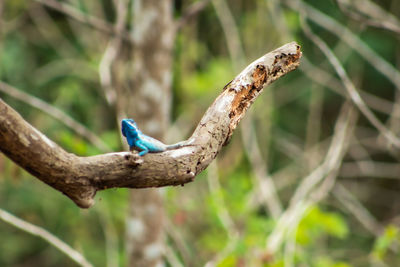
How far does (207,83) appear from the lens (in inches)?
193

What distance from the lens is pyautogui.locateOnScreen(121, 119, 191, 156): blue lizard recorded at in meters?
1.21

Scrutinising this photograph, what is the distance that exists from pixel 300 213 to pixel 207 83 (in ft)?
6.34

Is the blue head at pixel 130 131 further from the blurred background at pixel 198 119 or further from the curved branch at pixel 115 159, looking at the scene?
the blurred background at pixel 198 119

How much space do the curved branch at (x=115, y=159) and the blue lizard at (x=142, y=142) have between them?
0.9 inches

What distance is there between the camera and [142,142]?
125 cm

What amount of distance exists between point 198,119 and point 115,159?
4381 mm

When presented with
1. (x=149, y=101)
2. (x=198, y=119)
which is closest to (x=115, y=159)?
(x=149, y=101)

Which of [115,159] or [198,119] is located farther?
[198,119]

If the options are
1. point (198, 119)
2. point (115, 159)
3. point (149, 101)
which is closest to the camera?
point (115, 159)

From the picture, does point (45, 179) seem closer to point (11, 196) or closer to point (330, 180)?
point (330, 180)

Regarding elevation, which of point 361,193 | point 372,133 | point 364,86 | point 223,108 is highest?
point 364,86

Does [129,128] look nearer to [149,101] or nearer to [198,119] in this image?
[149,101]

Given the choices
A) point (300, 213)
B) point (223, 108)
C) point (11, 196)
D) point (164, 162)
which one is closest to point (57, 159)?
point (164, 162)

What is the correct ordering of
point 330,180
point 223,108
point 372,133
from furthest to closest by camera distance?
1. point 372,133
2. point 330,180
3. point 223,108
